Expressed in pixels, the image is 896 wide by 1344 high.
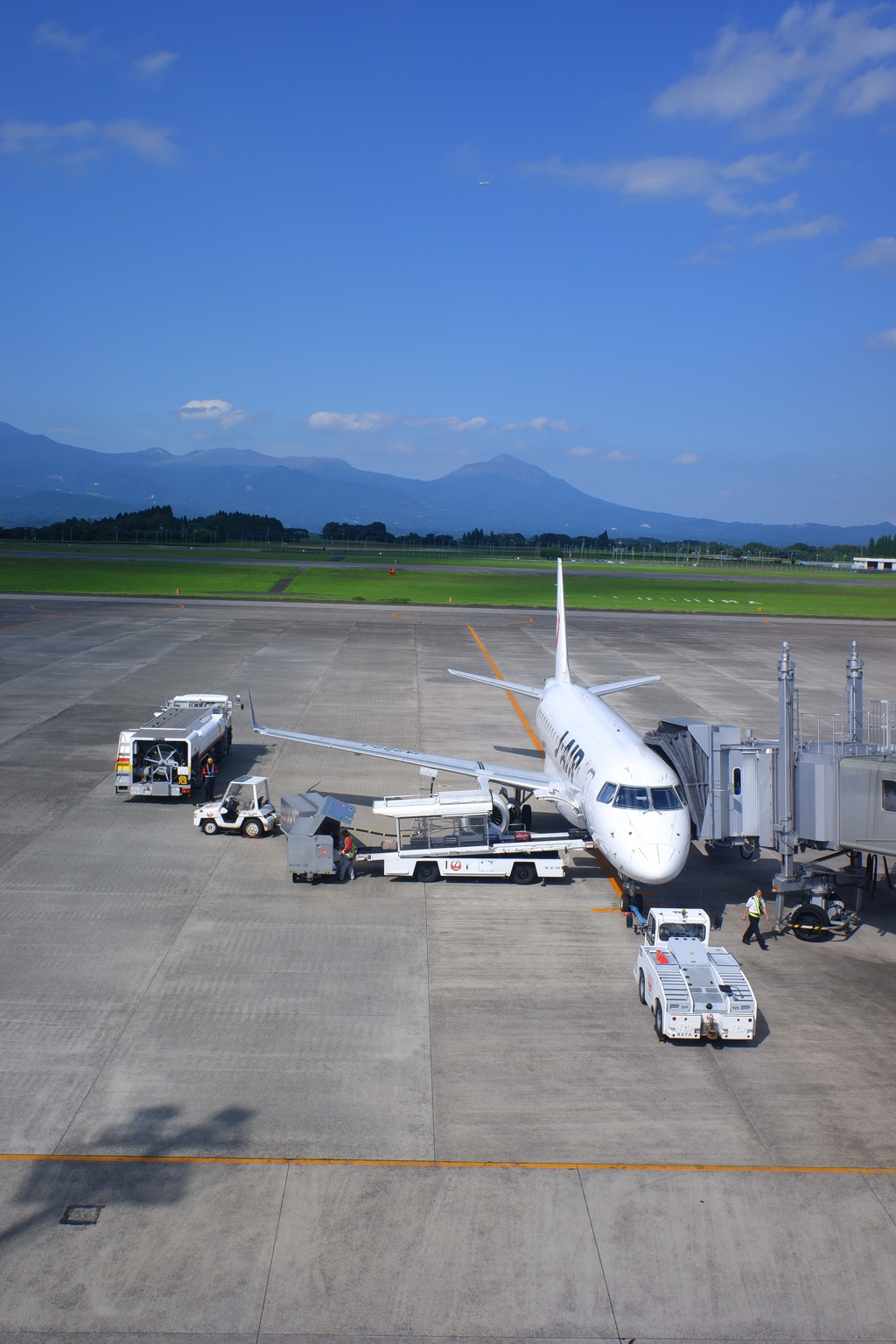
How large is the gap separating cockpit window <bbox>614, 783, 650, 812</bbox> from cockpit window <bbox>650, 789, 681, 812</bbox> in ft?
0.60

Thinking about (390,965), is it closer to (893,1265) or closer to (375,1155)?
(375,1155)

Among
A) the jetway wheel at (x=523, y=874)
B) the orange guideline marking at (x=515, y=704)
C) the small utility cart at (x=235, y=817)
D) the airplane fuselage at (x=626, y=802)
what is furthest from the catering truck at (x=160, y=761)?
the orange guideline marking at (x=515, y=704)

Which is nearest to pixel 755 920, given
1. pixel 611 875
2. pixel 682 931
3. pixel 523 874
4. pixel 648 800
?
pixel 682 931

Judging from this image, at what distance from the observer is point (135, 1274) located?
12.1 m

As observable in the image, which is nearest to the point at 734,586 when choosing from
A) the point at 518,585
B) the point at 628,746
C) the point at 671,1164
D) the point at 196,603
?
the point at 518,585

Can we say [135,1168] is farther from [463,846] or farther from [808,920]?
[808,920]

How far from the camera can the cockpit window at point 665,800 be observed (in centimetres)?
2295

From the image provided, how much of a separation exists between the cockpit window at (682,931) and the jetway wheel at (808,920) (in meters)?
4.07

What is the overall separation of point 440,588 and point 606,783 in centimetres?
11385

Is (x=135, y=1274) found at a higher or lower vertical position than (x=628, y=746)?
lower

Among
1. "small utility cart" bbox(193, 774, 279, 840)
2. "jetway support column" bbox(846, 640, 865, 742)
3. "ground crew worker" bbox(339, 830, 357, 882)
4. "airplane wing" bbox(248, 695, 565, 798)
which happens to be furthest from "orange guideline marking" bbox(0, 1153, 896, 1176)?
"small utility cart" bbox(193, 774, 279, 840)

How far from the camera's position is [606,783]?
24000 mm

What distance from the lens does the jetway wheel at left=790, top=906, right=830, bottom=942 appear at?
23766mm

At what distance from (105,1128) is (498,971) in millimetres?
8844
